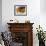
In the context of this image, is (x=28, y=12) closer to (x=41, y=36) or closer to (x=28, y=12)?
(x=28, y=12)

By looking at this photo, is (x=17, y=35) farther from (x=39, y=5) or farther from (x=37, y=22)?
(x=39, y=5)

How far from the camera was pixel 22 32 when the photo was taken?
19.7 feet

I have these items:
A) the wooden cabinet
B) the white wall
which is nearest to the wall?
the white wall

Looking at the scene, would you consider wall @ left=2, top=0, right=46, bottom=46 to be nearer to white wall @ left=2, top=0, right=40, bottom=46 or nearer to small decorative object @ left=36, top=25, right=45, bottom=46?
white wall @ left=2, top=0, right=40, bottom=46

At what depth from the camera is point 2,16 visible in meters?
6.10

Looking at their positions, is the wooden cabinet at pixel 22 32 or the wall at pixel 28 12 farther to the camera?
the wall at pixel 28 12

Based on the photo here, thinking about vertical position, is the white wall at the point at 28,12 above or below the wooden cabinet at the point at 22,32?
above

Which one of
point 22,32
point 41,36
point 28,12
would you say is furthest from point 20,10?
point 41,36

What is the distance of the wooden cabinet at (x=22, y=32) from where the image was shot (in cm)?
592

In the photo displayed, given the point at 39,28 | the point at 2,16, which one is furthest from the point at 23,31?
the point at 2,16

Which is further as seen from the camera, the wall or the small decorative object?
Answer: the wall

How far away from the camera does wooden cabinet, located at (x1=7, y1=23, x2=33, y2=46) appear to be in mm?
5922

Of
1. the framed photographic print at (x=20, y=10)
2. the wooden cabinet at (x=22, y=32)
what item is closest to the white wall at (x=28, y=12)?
the framed photographic print at (x=20, y=10)

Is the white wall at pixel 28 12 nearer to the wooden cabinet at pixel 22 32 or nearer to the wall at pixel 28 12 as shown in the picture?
the wall at pixel 28 12
